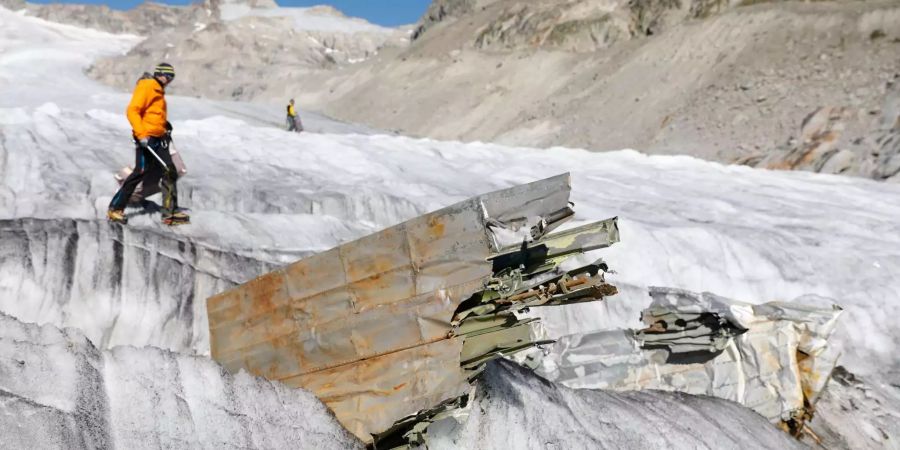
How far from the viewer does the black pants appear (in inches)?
176

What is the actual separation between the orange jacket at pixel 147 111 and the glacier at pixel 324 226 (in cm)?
68

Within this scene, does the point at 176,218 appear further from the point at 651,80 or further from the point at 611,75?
the point at 611,75

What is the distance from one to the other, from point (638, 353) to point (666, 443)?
1140mm

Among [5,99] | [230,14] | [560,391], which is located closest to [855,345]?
[560,391]

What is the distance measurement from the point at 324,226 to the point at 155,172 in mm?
1491

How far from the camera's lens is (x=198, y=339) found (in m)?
4.13

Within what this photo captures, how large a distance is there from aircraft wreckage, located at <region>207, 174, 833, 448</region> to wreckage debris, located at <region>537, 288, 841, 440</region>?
66.2 inches

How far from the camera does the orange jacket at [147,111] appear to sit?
4.55 meters

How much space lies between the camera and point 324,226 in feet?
18.2

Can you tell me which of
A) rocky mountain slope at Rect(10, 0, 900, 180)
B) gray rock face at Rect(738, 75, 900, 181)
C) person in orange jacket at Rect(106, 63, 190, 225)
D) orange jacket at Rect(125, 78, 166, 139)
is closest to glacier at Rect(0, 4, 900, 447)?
person in orange jacket at Rect(106, 63, 190, 225)

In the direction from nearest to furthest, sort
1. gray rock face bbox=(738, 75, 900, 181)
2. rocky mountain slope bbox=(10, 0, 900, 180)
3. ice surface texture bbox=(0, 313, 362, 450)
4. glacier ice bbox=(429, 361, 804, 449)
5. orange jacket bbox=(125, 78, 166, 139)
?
1. ice surface texture bbox=(0, 313, 362, 450)
2. glacier ice bbox=(429, 361, 804, 449)
3. orange jacket bbox=(125, 78, 166, 139)
4. gray rock face bbox=(738, 75, 900, 181)
5. rocky mountain slope bbox=(10, 0, 900, 180)

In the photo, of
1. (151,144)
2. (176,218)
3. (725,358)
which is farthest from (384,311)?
(725,358)

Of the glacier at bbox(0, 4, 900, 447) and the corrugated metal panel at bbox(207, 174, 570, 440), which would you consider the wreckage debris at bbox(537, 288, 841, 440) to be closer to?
the glacier at bbox(0, 4, 900, 447)

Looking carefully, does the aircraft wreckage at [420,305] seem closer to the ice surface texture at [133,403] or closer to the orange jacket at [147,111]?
the ice surface texture at [133,403]
